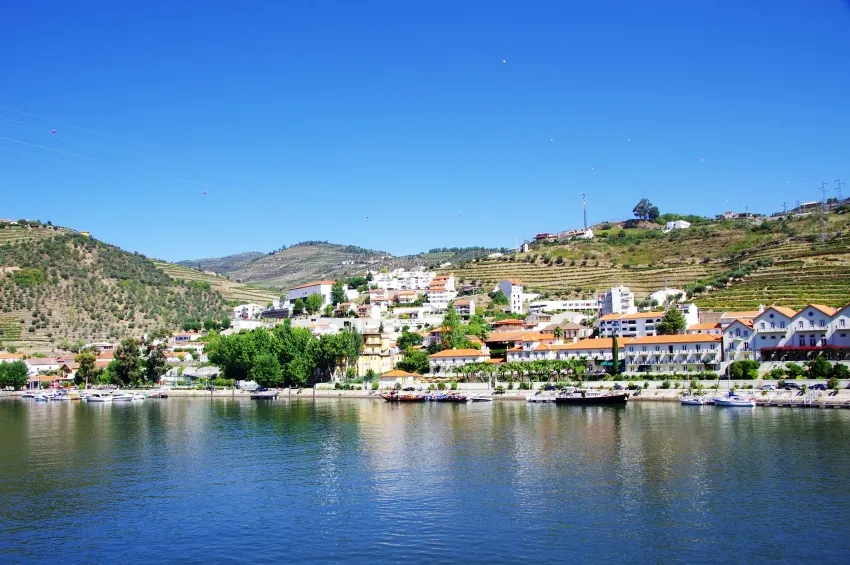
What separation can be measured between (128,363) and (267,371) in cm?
1666

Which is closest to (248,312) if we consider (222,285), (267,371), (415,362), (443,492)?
(222,285)

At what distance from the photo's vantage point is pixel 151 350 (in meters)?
82.1

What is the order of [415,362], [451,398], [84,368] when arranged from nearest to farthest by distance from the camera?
[451,398] < [415,362] < [84,368]

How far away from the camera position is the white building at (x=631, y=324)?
6794 centimetres

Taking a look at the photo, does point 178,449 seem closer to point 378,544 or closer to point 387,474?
point 387,474

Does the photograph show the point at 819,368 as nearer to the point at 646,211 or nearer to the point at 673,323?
the point at 673,323

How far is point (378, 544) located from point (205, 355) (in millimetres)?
70950

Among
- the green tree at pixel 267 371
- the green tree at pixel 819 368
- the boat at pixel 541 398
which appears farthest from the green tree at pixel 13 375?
the green tree at pixel 819 368

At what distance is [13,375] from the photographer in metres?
78.4

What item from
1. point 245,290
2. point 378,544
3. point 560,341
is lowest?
point 378,544

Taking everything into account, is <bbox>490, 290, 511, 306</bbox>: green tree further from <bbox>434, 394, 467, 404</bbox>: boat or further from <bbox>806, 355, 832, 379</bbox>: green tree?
<bbox>806, 355, 832, 379</bbox>: green tree

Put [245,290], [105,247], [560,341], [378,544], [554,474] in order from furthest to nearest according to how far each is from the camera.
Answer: [245,290] < [105,247] < [560,341] < [554,474] < [378,544]

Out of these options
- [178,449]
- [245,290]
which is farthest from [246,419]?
[245,290]

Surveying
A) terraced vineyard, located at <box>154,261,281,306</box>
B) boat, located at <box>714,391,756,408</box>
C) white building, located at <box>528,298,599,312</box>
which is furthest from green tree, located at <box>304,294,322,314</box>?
boat, located at <box>714,391,756,408</box>
